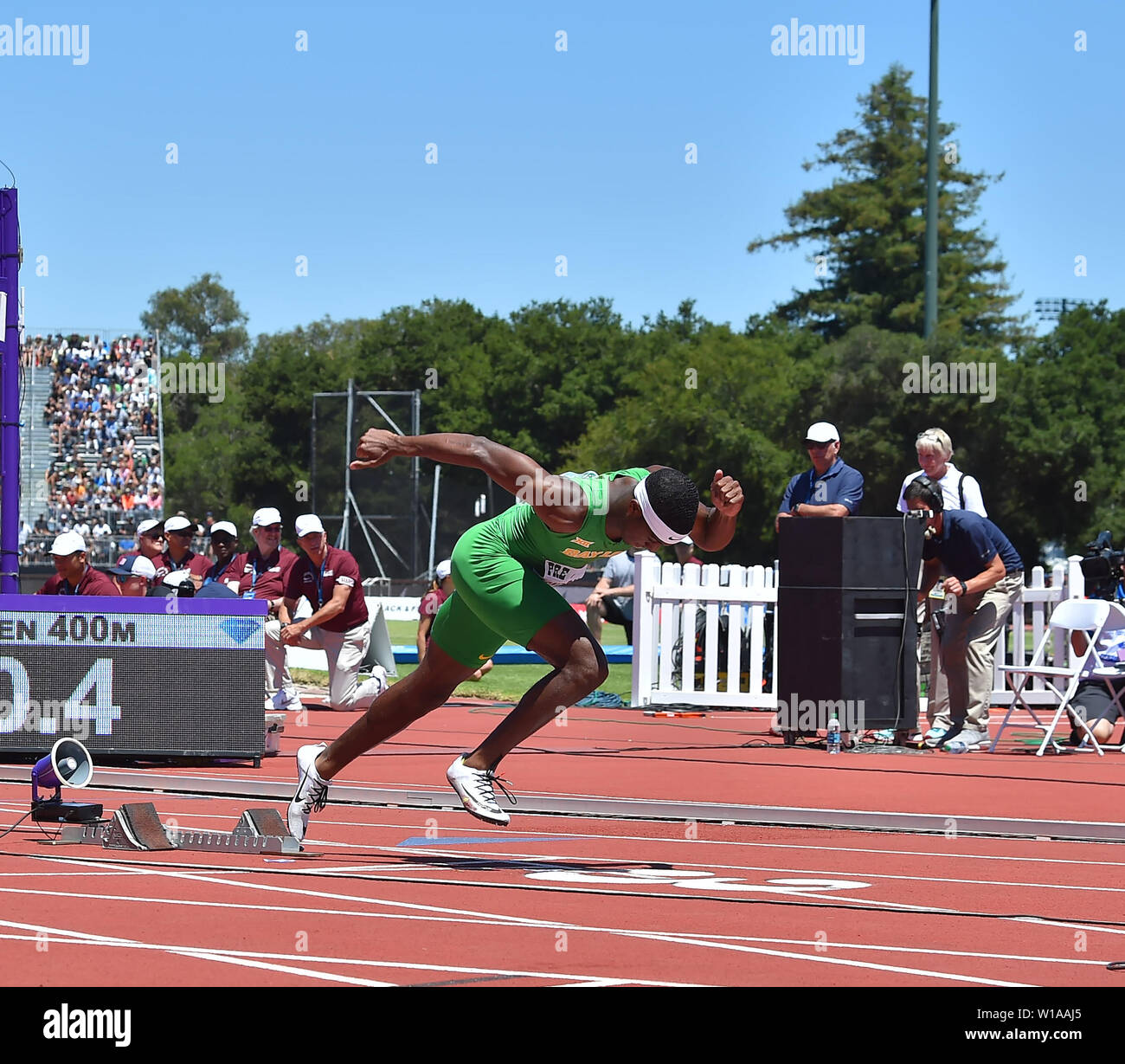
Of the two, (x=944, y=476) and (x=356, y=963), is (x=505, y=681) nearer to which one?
(x=944, y=476)

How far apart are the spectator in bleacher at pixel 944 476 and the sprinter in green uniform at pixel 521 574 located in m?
6.53

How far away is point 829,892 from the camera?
272 inches

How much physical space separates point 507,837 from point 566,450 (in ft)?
234

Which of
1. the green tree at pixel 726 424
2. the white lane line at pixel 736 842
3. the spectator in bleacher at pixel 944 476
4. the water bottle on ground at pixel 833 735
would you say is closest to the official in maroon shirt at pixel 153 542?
the water bottle on ground at pixel 833 735

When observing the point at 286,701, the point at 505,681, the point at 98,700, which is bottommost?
the point at 505,681

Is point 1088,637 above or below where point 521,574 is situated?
below

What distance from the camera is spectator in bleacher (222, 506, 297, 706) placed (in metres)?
16.7

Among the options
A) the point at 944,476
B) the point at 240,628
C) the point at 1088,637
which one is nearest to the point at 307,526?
the point at 240,628

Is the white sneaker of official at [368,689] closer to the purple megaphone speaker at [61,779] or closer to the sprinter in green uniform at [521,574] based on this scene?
the purple megaphone speaker at [61,779]

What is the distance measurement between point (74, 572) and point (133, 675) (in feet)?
4.91

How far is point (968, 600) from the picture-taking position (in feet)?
44.4

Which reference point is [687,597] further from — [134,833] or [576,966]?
[576,966]

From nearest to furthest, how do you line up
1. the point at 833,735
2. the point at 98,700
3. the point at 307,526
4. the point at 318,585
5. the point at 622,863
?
the point at 622,863
the point at 98,700
the point at 833,735
the point at 307,526
the point at 318,585
